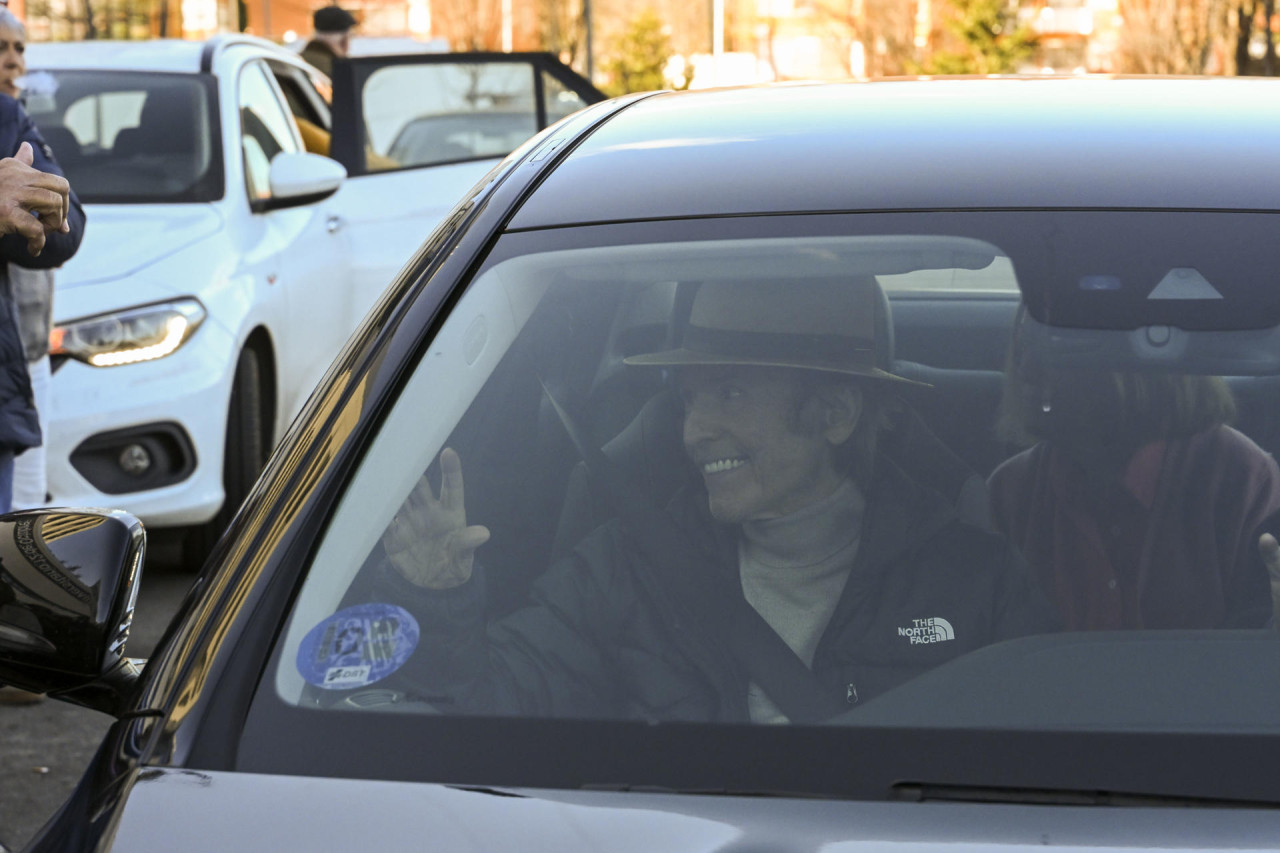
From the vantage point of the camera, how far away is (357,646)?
1.66 m

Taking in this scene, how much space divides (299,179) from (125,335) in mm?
1007

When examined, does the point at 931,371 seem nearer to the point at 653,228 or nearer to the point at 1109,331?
the point at 1109,331

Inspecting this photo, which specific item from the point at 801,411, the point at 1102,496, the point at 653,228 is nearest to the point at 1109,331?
the point at 1102,496

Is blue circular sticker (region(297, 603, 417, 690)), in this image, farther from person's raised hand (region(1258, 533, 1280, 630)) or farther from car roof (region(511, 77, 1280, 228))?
person's raised hand (region(1258, 533, 1280, 630))

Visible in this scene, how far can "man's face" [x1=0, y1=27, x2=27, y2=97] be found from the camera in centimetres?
434

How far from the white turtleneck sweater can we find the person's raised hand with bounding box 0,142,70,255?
186cm

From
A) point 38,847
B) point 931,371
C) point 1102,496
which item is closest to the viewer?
point 38,847

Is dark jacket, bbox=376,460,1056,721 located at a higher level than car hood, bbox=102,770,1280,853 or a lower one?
higher

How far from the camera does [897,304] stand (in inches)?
78.2

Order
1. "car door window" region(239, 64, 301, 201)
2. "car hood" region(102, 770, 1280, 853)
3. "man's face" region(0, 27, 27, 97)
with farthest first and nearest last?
"car door window" region(239, 64, 301, 201) < "man's face" region(0, 27, 27, 97) < "car hood" region(102, 770, 1280, 853)

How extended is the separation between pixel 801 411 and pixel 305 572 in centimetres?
54

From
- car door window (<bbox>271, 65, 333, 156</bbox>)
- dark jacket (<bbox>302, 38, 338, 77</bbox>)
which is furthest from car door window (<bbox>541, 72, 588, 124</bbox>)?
dark jacket (<bbox>302, 38, 338, 77</bbox>)

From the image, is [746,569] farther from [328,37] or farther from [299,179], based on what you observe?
[328,37]

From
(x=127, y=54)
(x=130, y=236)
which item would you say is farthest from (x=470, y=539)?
(x=127, y=54)
